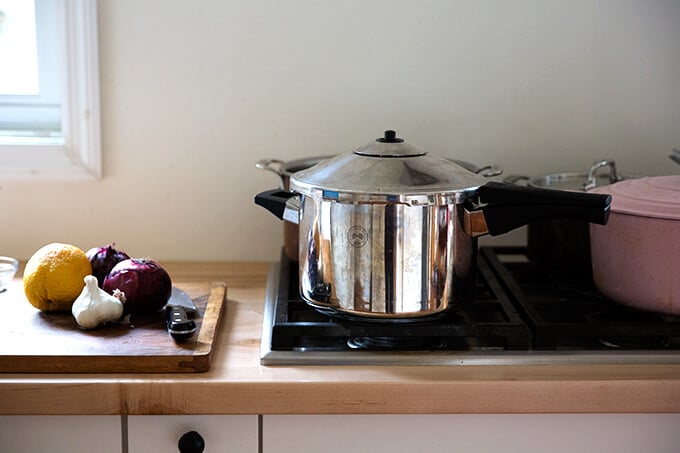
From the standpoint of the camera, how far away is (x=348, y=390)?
92 cm

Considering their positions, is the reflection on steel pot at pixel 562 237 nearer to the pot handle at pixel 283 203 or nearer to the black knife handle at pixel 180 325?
the pot handle at pixel 283 203

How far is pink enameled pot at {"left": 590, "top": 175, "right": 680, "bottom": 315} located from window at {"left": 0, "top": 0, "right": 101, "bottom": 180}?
0.79m

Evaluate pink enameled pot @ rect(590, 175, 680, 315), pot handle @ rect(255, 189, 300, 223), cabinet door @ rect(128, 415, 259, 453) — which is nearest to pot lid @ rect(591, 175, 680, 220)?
pink enameled pot @ rect(590, 175, 680, 315)

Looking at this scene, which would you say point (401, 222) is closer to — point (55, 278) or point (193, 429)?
→ point (193, 429)

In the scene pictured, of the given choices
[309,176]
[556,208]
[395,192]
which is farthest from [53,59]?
[556,208]

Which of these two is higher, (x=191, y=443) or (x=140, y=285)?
(x=140, y=285)

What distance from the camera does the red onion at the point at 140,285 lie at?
1049 mm

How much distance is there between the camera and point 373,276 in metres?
0.96

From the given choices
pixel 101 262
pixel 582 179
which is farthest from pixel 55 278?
pixel 582 179

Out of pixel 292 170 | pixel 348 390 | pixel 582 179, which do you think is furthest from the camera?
pixel 582 179

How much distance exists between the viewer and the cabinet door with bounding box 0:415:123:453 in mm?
944

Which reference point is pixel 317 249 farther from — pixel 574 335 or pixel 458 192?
pixel 574 335

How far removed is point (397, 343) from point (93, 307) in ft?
1.19

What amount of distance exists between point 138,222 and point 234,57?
31 centimetres
